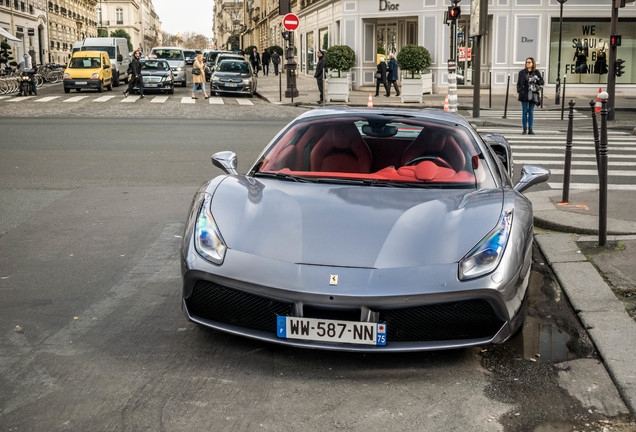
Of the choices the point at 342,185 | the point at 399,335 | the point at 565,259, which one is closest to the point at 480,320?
the point at 399,335

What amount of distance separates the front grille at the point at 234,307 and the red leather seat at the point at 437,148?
1883 mm

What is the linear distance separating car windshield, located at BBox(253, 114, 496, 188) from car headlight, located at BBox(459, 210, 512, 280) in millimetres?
793

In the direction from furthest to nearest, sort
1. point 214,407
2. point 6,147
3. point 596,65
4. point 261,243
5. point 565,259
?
point 596,65, point 6,147, point 565,259, point 261,243, point 214,407

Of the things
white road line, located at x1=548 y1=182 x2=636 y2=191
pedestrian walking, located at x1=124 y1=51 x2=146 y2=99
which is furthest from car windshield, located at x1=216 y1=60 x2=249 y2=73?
white road line, located at x1=548 y1=182 x2=636 y2=191

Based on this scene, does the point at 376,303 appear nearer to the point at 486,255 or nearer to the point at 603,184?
the point at 486,255

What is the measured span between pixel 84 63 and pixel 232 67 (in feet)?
21.0

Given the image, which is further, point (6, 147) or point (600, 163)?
point (6, 147)

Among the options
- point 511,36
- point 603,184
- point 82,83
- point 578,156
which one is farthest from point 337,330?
point 511,36

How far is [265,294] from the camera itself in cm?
385

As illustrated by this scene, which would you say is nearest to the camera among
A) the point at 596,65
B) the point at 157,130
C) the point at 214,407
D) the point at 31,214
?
the point at 214,407

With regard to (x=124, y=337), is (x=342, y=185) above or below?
above

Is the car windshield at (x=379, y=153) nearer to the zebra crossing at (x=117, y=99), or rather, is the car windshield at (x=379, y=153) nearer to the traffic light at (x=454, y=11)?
the traffic light at (x=454, y=11)

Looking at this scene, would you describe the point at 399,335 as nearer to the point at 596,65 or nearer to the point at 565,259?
the point at 565,259

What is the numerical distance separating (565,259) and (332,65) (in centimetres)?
2912
